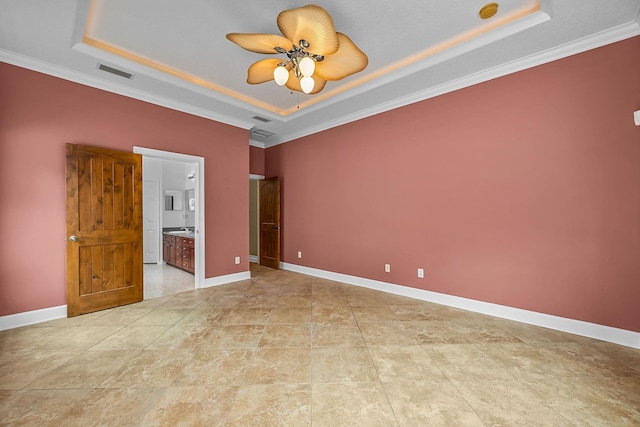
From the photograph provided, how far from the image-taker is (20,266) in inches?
116

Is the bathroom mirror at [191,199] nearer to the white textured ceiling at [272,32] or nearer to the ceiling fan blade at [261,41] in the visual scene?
the white textured ceiling at [272,32]

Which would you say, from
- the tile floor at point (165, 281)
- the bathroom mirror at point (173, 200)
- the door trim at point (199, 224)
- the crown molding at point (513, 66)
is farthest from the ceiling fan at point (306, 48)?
the bathroom mirror at point (173, 200)

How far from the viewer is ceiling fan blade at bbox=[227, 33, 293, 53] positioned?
2.15m

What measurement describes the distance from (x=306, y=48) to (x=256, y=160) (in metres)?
4.22

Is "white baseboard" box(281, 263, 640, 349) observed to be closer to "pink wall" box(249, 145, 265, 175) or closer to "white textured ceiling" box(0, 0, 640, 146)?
"white textured ceiling" box(0, 0, 640, 146)

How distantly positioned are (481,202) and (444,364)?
6.82 ft

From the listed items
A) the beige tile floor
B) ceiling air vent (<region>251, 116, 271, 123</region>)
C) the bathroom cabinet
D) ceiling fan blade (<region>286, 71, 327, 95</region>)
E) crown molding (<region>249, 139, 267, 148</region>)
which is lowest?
the beige tile floor

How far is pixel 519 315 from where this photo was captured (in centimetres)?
304

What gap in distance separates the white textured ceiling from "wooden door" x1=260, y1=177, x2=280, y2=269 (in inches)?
95.6

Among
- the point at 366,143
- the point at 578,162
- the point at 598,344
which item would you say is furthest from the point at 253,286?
the point at 578,162

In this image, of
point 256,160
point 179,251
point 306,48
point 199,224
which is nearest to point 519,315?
point 306,48

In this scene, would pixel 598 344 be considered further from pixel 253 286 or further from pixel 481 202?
pixel 253 286

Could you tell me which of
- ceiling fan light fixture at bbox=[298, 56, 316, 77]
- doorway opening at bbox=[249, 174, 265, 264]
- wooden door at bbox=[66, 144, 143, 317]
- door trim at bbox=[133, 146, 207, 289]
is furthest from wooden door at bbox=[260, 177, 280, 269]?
ceiling fan light fixture at bbox=[298, 56, 316, 77]

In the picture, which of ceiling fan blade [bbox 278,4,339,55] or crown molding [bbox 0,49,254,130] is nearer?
ceiling fan blade [bbox 278,4,339,55]
